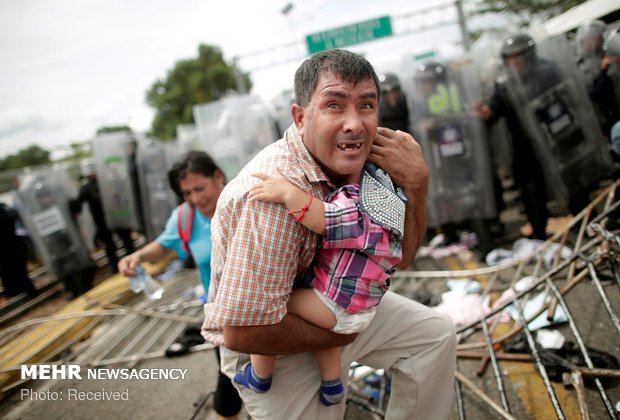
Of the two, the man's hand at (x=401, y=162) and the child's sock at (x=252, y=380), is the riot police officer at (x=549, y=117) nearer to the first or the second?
the man's hand at (x=401, y=162)

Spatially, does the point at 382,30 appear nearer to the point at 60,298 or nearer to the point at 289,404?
the point at 60,298

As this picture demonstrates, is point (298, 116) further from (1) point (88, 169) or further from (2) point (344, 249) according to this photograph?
(1) point (88, 169)

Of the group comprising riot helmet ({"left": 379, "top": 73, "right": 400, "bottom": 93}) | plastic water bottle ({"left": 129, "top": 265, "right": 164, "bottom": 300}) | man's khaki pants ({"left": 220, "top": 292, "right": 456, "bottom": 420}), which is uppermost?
riot helmet ({"left": 379, "top": 73, "right": 400, "bottom": 93})

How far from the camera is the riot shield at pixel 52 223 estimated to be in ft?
17.9

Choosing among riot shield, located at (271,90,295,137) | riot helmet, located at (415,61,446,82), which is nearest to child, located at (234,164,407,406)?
riot helmet, located at (415,61,446,82)

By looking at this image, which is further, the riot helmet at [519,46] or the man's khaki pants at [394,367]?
the riot helmet at [519,46]

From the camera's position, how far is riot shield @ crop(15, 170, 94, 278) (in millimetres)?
5441

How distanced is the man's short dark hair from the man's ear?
0.03 metres

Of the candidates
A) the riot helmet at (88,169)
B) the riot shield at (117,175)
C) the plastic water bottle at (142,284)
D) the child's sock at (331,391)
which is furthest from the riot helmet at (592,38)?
the riot helmet at (88,169)

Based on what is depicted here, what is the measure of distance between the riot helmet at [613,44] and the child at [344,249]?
375 centimetres

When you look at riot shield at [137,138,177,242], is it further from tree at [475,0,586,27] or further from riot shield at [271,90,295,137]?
tree at [475,0,586,27]

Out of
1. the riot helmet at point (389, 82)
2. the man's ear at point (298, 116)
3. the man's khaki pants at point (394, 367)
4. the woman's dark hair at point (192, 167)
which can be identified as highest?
the riot helmet at point (389, 82)

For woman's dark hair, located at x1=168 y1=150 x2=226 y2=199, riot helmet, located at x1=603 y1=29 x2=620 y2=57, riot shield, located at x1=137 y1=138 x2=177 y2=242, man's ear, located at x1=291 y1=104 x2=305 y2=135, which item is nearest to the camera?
man's ear, located at x1=291 y1=104 x2=305 y2=135

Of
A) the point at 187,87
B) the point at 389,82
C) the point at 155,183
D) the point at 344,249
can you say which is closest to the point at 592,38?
the point at 389,82
